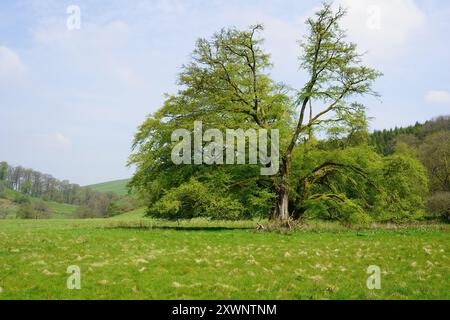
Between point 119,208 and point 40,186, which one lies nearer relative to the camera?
point 119,208

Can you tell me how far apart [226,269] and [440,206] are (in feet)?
173

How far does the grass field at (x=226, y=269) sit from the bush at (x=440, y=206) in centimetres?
3846

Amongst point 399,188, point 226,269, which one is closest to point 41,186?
point 399,188

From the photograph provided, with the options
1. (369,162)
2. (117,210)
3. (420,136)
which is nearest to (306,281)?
(369,162)

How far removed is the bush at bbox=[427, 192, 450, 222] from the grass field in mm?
38457

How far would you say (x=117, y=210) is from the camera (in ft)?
387

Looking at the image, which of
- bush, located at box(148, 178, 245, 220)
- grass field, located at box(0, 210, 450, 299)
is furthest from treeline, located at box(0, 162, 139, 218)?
grass field, located at box(0, 210, 450, 299)

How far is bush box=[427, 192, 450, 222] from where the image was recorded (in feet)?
184

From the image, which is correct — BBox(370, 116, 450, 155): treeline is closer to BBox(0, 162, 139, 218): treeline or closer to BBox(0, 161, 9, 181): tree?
BBox(0, 162, 139, 218): treeline

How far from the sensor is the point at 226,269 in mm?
14133

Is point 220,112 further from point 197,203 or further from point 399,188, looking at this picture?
point 399,188

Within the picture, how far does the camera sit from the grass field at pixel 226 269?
36.0 ft

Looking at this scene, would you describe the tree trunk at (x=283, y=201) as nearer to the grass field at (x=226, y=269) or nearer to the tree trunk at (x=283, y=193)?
the tree trunk at (x=283, y=193)
